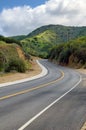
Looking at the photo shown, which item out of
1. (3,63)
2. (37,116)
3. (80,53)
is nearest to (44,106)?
(37,116)

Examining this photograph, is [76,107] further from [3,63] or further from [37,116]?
[3,63]

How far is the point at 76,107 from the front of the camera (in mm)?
16781

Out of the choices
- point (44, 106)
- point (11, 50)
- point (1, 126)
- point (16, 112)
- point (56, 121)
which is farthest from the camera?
point (11, 50)

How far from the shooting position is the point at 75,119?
522 inches

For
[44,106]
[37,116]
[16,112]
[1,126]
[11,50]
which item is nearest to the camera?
[1,126]

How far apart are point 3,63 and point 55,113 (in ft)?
121

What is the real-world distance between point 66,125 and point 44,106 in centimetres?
468

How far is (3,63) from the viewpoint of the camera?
50.6 metres

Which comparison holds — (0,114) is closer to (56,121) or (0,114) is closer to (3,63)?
(56,121)

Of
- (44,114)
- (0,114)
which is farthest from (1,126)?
(44,114)

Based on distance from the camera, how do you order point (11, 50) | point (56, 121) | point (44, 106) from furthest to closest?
1. point (11, 50)
2. point (44, 106)
3. point (56, 121)

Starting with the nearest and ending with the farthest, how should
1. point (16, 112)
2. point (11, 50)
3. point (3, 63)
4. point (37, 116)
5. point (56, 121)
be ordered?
point (56, 121), point (37, 116), point (16, 112), point (3, 63), point (11, 50)

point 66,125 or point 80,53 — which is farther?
point 80,53

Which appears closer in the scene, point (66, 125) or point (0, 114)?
point (66, 125)
